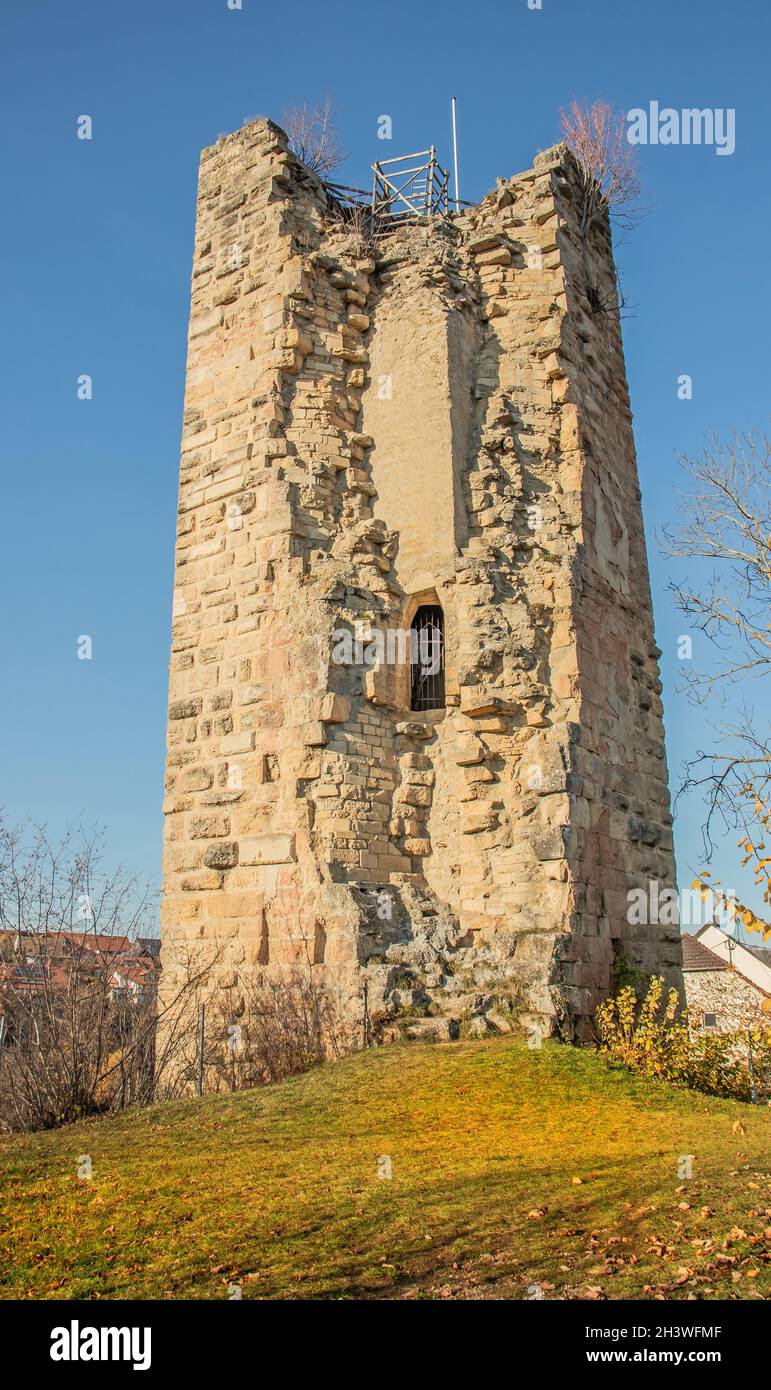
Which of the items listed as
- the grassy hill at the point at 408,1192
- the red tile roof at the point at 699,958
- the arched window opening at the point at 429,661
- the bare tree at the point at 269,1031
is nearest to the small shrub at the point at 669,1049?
the grassy hill at the point at 408,1192

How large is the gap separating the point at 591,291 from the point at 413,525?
4245 millimetres

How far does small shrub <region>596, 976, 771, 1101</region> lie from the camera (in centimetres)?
912

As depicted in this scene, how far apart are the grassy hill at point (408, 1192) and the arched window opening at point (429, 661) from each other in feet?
13.0

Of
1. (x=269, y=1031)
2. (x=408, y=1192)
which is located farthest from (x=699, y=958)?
(x=408, y=1192)

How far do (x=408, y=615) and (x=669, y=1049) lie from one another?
4.90 m

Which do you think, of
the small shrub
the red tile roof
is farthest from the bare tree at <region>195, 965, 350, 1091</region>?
the red tile roof

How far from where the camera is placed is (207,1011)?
10.5 m

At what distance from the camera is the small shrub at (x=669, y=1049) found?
912cm

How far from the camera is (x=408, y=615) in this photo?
11531 millimetres

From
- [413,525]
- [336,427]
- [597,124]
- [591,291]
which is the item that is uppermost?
[597,124]

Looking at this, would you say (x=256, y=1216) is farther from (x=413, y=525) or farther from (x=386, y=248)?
(x=386, y=248)

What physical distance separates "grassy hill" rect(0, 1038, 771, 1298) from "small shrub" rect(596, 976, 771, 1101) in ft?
2.11

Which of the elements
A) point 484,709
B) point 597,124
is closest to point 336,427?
point 484,709

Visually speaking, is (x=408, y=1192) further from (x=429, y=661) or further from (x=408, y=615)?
(x=408, y=615)
